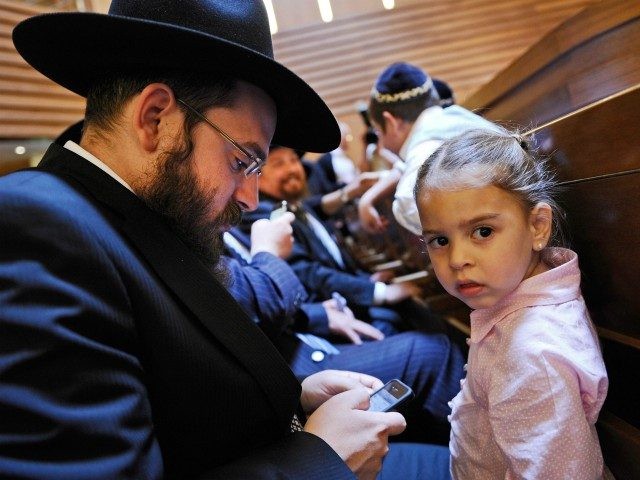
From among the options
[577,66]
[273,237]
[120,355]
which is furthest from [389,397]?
[577,66]

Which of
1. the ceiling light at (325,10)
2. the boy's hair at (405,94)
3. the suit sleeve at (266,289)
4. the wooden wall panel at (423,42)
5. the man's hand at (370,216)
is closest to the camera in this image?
the suit sleeve at (266,289)

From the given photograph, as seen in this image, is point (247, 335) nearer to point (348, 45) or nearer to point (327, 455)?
point (327, 455)

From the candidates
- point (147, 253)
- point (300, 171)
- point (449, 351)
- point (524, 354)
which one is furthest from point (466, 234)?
point (300, 171)

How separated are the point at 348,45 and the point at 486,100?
5.02 meters

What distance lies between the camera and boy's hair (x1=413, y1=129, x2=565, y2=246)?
0.97m

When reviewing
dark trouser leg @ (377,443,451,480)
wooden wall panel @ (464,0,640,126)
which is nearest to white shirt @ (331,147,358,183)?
wooden wall panel @ (464,0,640,126)

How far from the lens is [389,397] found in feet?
3.41

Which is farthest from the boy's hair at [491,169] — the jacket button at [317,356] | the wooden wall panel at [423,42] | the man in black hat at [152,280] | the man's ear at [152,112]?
the wooden wall panel at [423,42]

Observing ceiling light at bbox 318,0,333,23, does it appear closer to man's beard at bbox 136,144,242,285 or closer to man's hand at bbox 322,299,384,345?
man's hand at bbox 322,299,384,345

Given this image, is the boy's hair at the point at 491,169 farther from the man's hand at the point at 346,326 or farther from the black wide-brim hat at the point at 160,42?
the man's hand at the point at 346,326

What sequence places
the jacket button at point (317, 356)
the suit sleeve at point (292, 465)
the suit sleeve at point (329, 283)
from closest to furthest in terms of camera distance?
the suit sleeve at point (292, 465) → the jacket button at point (317, 356) → the suit sleeve at point (329, 283)

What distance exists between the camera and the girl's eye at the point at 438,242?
102 centimetres

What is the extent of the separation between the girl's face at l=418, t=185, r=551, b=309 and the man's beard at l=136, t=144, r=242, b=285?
1.57ft

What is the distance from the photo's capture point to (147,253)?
813 mm
